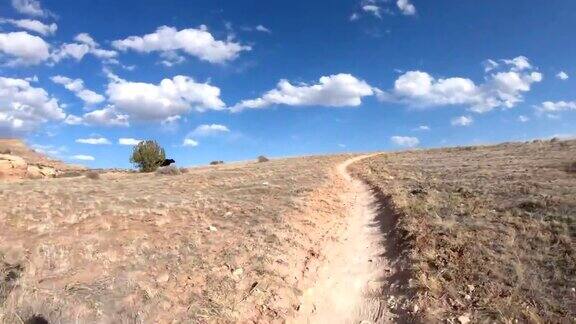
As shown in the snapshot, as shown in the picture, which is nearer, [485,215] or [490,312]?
[490,312]

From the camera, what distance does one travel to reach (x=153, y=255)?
14953 millimetres

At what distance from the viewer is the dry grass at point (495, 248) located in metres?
10.6

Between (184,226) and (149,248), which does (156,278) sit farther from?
(184,226)

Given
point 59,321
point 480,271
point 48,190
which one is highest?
point 48,190

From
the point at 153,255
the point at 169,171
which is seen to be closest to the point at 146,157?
the point at 169,171

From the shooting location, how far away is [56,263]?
14.3 metres

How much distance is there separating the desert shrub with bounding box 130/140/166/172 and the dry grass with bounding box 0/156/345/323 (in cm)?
3799

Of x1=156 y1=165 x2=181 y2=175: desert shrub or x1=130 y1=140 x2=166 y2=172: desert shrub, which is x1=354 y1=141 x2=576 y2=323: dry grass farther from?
x1=130 y1=140 x2=166 y2=172: desert shrub

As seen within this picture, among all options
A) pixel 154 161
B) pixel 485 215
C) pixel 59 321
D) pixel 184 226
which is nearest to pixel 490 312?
pixel 485 215

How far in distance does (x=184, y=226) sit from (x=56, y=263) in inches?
195

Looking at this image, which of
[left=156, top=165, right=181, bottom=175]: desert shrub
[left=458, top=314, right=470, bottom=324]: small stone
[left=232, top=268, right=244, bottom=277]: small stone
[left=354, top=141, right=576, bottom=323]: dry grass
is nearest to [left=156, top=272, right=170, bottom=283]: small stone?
[left=232, top=268, right=244, bottom=277]: small stone

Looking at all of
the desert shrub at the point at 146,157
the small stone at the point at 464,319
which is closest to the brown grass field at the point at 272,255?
the small stone at the point at 464,319

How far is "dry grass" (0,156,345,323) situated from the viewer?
11.8 m

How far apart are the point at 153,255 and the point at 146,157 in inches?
1942
